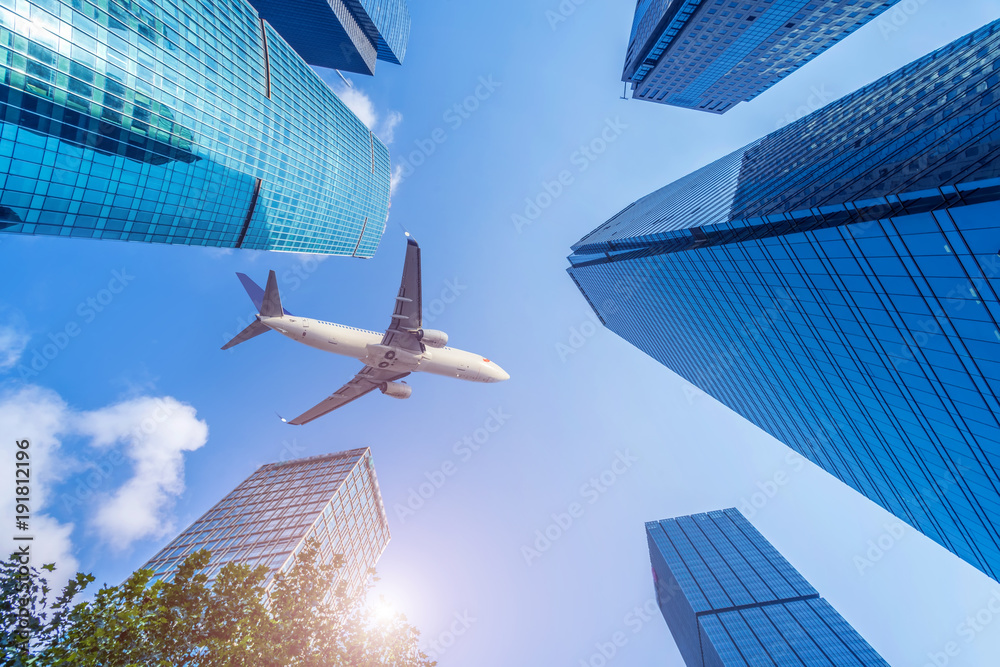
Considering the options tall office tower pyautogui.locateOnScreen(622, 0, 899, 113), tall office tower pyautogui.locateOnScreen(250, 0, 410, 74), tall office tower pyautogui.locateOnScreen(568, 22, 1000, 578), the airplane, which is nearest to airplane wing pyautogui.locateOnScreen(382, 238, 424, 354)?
the airplane

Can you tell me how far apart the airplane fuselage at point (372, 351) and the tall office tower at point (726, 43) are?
269 feet

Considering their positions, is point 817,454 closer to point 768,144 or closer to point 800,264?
point 800,264

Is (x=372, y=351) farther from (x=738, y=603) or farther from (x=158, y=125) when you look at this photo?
(x=738, y=603)

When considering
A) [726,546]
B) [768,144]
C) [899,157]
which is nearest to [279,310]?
[899,157]

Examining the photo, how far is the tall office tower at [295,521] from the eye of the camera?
155ft

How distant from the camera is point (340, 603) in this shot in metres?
16.1

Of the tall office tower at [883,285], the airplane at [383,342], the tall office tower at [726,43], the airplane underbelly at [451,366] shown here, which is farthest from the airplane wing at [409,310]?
the tall office tower at [726,43]

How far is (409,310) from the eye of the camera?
91.2ft

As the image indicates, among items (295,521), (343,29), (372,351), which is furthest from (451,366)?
(343,29)

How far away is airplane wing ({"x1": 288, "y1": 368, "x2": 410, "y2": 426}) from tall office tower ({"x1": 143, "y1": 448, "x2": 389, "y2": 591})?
22348 millimetres

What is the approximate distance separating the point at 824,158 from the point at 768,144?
30796mm

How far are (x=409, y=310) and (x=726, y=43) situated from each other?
92634mm

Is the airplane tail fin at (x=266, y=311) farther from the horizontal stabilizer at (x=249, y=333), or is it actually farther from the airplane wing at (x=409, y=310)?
the airplane wing at (x=409, y=310)

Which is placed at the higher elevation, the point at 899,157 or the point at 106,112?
the point at 106,112
